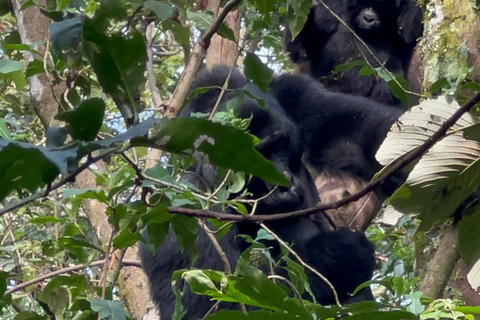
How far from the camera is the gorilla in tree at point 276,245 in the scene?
2703 mm

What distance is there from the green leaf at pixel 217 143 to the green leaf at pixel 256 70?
2.00 ft

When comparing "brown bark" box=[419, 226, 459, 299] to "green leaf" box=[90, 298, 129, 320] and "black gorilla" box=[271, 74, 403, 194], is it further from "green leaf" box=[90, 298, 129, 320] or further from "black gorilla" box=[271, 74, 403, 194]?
"black gorilla" box=[271, 74, 403, 194]

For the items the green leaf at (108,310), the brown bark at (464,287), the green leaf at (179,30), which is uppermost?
the green leaf at (179,30)

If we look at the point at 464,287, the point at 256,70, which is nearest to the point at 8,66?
the point at 256,70

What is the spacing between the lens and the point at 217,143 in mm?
887

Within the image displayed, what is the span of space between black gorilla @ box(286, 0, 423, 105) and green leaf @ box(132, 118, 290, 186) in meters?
2.68

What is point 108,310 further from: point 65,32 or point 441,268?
point 441,268

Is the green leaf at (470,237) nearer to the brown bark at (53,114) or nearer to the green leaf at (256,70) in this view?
the green leaf at (256,70)

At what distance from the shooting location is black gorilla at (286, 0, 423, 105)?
3562 mm

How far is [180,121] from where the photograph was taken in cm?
86

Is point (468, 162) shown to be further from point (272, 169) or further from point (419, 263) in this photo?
point (419, 263)

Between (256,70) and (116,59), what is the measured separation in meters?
0.55

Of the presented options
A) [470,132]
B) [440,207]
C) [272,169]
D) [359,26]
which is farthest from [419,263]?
[359,26]

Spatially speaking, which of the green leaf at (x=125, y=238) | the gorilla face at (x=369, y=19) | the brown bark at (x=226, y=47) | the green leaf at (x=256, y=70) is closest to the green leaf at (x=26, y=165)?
the green leaf at (x=125, y=238)
